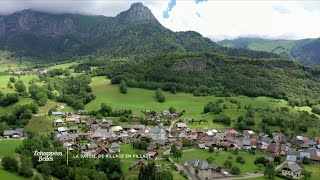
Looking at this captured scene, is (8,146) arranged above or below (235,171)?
above

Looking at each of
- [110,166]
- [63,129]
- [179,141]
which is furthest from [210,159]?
[63,129]

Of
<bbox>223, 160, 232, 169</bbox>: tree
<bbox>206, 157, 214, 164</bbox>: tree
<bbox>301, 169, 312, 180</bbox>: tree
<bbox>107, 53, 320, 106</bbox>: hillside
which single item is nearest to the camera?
<bbox>301, 169, 312, 180</bbox>: tree

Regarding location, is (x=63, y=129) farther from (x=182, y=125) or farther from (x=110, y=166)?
(x=110, y=166)

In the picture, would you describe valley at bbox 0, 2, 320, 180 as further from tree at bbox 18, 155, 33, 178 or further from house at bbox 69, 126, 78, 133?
house at bbox 69, 126, 78, 133

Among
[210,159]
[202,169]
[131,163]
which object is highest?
[202,169]

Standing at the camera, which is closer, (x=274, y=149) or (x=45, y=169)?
(x=45, y=169)

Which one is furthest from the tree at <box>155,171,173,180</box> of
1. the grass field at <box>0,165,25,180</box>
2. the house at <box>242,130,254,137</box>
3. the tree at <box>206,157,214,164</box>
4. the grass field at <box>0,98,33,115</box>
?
the grass field at <box>0,98,33,115</box>

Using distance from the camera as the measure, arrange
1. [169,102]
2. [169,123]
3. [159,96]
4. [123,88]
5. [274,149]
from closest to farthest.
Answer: [274,149]
[169,123]
[169,102]
[159,96]
[123,88]

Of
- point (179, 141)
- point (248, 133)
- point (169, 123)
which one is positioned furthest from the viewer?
point (169, 123)

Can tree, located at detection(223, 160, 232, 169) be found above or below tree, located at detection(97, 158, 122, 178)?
below
